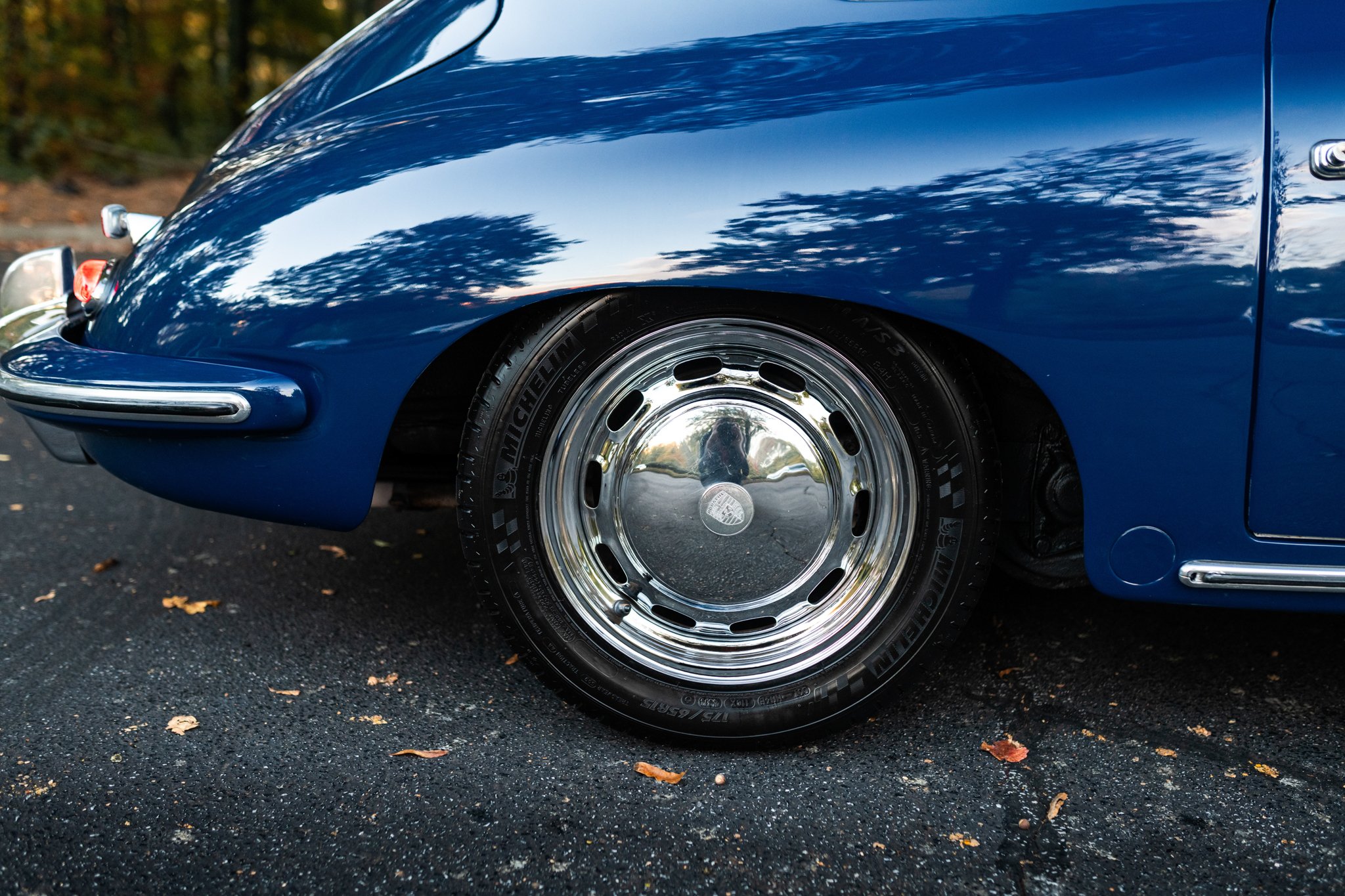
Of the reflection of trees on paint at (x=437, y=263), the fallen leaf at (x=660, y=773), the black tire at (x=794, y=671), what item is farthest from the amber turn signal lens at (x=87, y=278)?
the fallen leaf at (x=660, y=773)

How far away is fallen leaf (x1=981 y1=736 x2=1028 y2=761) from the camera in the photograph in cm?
206

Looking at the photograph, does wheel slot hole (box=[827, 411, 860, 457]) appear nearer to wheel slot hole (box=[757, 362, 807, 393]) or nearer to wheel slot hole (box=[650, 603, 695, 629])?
wheel slot hole (box=[757, 362, 807, 393])

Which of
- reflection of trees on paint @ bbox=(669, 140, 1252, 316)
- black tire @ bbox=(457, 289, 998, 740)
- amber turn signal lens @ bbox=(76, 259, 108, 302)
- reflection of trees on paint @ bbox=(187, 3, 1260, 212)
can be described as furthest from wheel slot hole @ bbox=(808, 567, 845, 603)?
Result: amber turn signal lens @ bbox=(76, 259, 108, 302)

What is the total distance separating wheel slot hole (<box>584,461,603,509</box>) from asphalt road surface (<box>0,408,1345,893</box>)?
18.2 inches

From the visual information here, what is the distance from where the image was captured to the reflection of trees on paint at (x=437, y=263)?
1898mm

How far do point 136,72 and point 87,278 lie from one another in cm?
1385

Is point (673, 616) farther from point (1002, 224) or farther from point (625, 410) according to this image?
point (1002, 224)

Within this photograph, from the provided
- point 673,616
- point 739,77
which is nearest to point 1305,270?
point 739,77

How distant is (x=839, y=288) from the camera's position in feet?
6.01

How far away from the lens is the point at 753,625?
215 cm

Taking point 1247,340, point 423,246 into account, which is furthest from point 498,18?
point 1247,340

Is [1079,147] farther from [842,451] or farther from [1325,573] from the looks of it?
[1325,573]

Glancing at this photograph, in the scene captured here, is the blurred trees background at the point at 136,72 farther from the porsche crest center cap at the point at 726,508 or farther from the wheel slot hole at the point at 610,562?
the porsche crest center cap at the point at 726,508

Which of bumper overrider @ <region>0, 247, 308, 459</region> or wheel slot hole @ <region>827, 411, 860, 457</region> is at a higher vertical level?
bumper overrider @ <region>0, 247, 308, 459</region>
